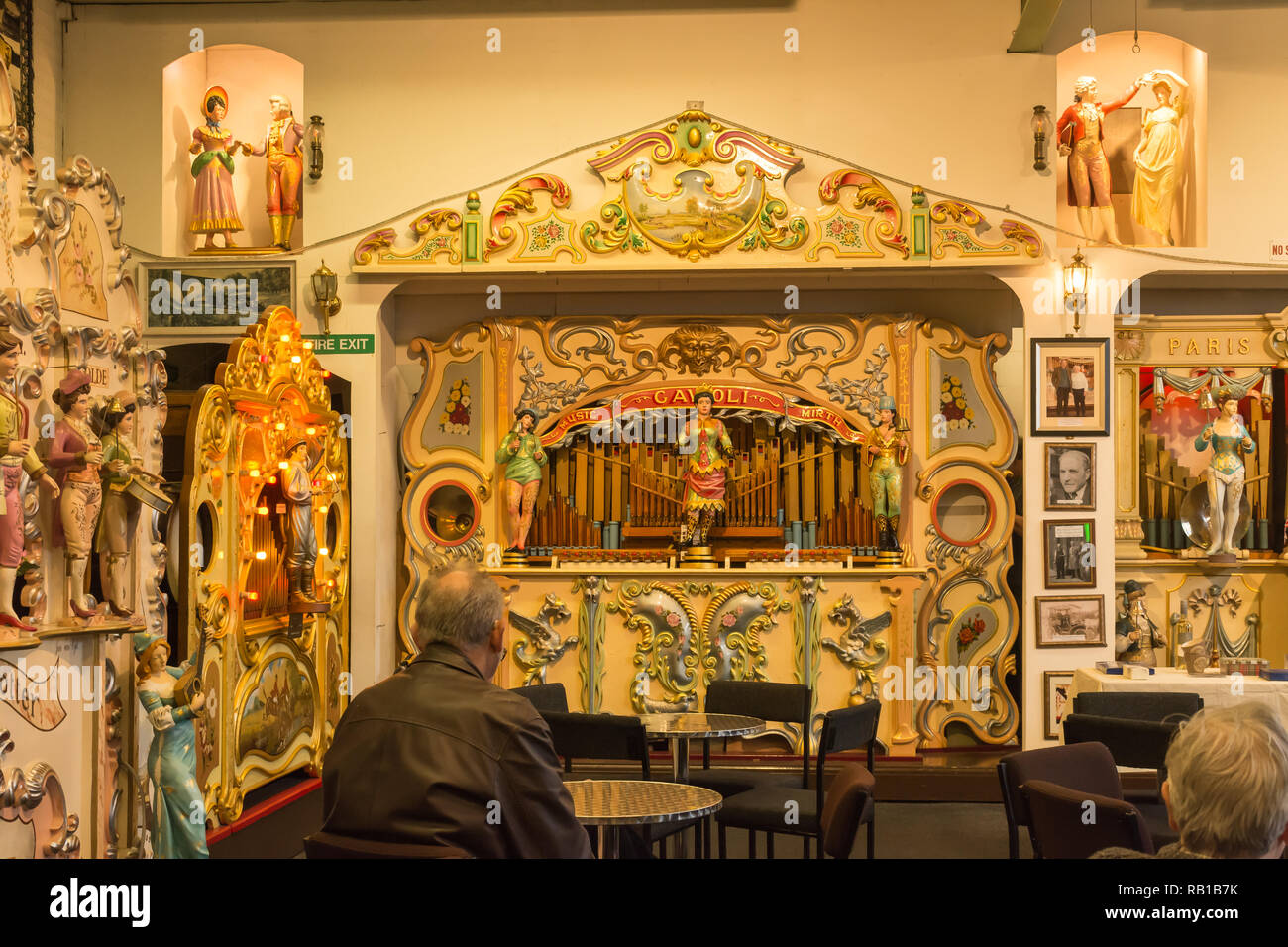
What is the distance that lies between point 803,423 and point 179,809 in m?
5.42

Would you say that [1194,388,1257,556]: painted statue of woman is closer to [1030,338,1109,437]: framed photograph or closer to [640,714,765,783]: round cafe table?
[1030,338,1109,437]: framed photograph

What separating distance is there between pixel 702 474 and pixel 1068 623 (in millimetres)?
2791

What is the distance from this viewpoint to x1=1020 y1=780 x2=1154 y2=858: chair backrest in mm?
3832

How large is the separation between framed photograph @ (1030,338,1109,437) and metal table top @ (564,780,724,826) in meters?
5.52

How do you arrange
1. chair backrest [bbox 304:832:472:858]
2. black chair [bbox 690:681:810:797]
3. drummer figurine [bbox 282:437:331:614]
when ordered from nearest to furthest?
chair backrest [bbox 304:832:472:858], black chair [bbox 690:681:810:797], drummer figurine [bbox 282:437:331:614]

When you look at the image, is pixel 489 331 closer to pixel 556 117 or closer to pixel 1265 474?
pixel 556 117

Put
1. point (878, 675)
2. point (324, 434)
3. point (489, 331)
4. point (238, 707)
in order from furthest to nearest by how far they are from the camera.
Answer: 1. point (489, 331)
2. point (878, 675)
3. point (324, 434)
4. point (238, 707)

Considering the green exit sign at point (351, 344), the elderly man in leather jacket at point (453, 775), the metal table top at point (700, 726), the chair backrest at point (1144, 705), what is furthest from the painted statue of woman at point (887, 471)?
the elderly man in leather jacket at point (453, 775)

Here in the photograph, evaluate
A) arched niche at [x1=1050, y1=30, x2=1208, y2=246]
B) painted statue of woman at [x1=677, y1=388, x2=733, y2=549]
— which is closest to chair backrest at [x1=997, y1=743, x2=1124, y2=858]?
painted statue of woman at [x1=677, y1=388, x2=733, y2=549]

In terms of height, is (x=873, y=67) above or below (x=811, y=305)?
above

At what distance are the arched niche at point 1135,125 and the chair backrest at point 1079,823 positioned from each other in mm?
6156

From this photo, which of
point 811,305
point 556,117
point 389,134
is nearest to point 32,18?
point 389,134

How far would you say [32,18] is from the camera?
29.8 feet

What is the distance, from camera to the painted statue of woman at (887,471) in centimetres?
919
